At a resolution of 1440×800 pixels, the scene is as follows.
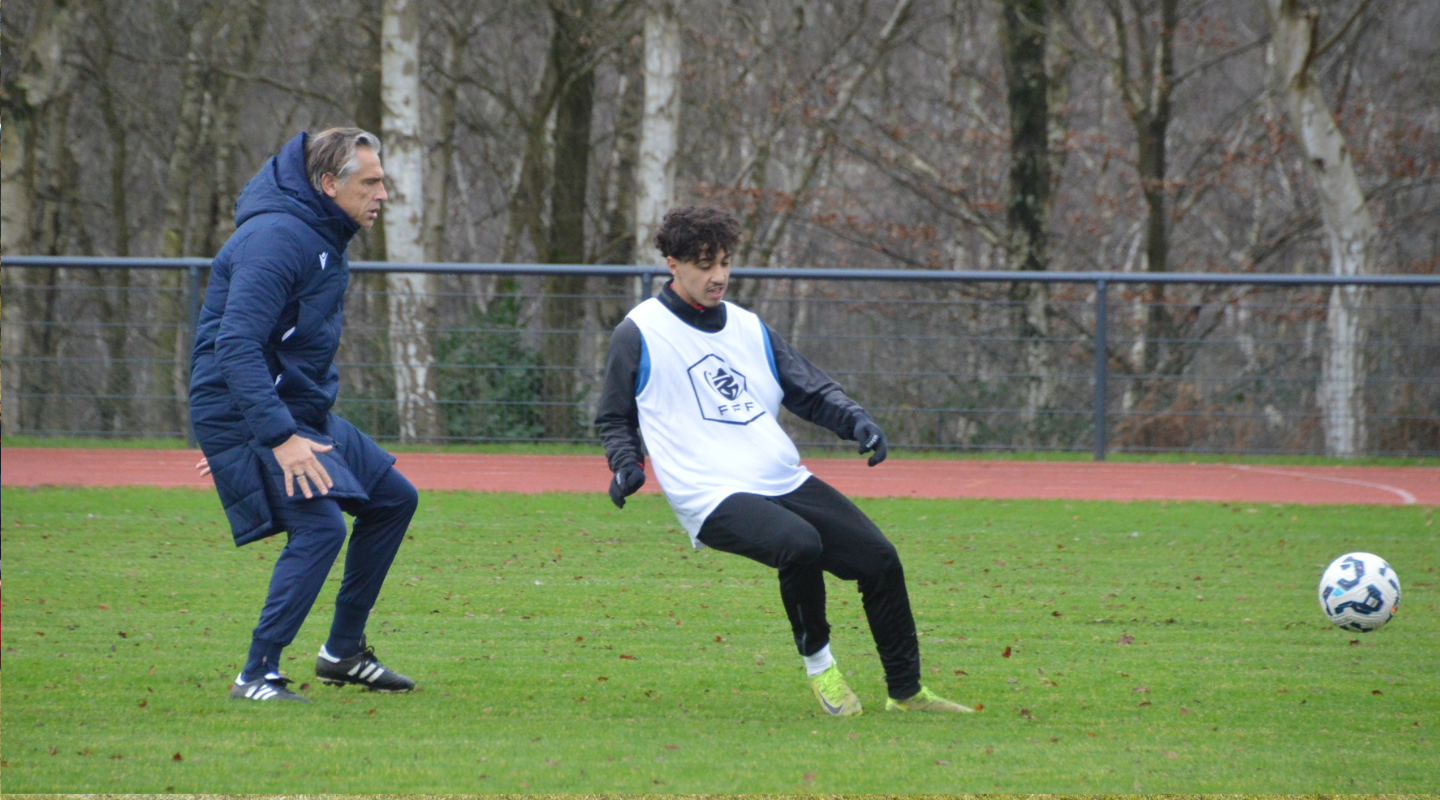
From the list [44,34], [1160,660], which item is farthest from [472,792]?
[44,34]

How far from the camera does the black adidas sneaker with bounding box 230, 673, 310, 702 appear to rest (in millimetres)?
4195

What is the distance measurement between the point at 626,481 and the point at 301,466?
0.94 m

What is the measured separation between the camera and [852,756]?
3.70 metres

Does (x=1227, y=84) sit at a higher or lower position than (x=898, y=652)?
higher

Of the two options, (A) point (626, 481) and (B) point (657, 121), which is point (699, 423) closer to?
(A) point (626, 481)

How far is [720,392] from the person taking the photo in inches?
164

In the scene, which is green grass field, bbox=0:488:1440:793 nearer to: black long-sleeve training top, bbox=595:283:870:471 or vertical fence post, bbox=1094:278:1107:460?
black long-sleeve training top, bbox=595:283:870:471

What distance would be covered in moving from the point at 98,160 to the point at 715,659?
2732cm

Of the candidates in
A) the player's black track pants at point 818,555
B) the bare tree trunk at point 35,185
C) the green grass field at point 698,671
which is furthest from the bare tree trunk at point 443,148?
the player's black track pants at point 818,555

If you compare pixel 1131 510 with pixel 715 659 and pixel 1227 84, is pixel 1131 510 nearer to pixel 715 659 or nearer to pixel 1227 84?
pixel 715 659

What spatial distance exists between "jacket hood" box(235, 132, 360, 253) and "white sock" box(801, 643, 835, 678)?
1.94 metres

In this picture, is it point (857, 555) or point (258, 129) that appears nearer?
point (857, 555)

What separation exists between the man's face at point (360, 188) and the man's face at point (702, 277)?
3.07ft

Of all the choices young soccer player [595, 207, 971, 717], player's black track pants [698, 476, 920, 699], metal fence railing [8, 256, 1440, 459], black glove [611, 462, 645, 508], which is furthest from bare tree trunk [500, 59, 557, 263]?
black glove [611, 462, 645, 508]
